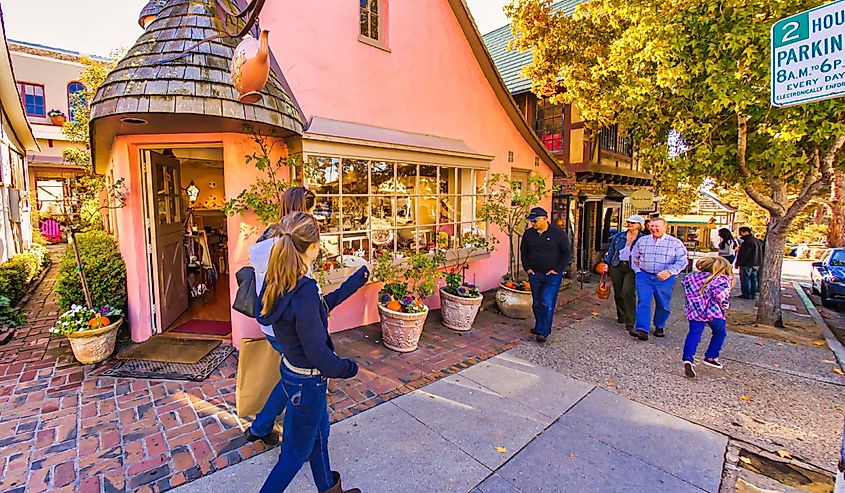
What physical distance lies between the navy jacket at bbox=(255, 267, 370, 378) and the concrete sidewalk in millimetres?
1097

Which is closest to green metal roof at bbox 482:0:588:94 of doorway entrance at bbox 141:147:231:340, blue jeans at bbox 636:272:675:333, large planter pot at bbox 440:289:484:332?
blue jeans at bbox 636:272:675:333

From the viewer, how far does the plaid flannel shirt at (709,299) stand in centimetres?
450

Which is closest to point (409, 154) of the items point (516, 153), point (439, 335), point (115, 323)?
point (439, 335)

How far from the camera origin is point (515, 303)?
266 inches

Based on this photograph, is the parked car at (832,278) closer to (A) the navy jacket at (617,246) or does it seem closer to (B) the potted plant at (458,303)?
(A) the navy jacket at (617,246)

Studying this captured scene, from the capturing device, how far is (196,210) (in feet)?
33.4

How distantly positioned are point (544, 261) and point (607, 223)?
29.0 ft

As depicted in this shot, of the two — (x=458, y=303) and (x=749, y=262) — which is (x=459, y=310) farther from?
(x=749, y=262)

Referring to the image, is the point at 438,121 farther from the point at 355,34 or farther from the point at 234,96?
the point at 234,96

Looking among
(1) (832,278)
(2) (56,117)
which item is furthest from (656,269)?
(2) (56,117)

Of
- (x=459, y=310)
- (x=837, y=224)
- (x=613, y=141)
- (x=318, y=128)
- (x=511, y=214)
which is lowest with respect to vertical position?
(x=459, y=310)

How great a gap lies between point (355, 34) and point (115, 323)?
481 cm

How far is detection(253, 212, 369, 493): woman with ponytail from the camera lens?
2123 millimetres

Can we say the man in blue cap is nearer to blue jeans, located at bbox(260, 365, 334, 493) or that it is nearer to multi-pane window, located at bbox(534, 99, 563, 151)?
blue jeans, located at bbox(260, 365, 334, 493)
